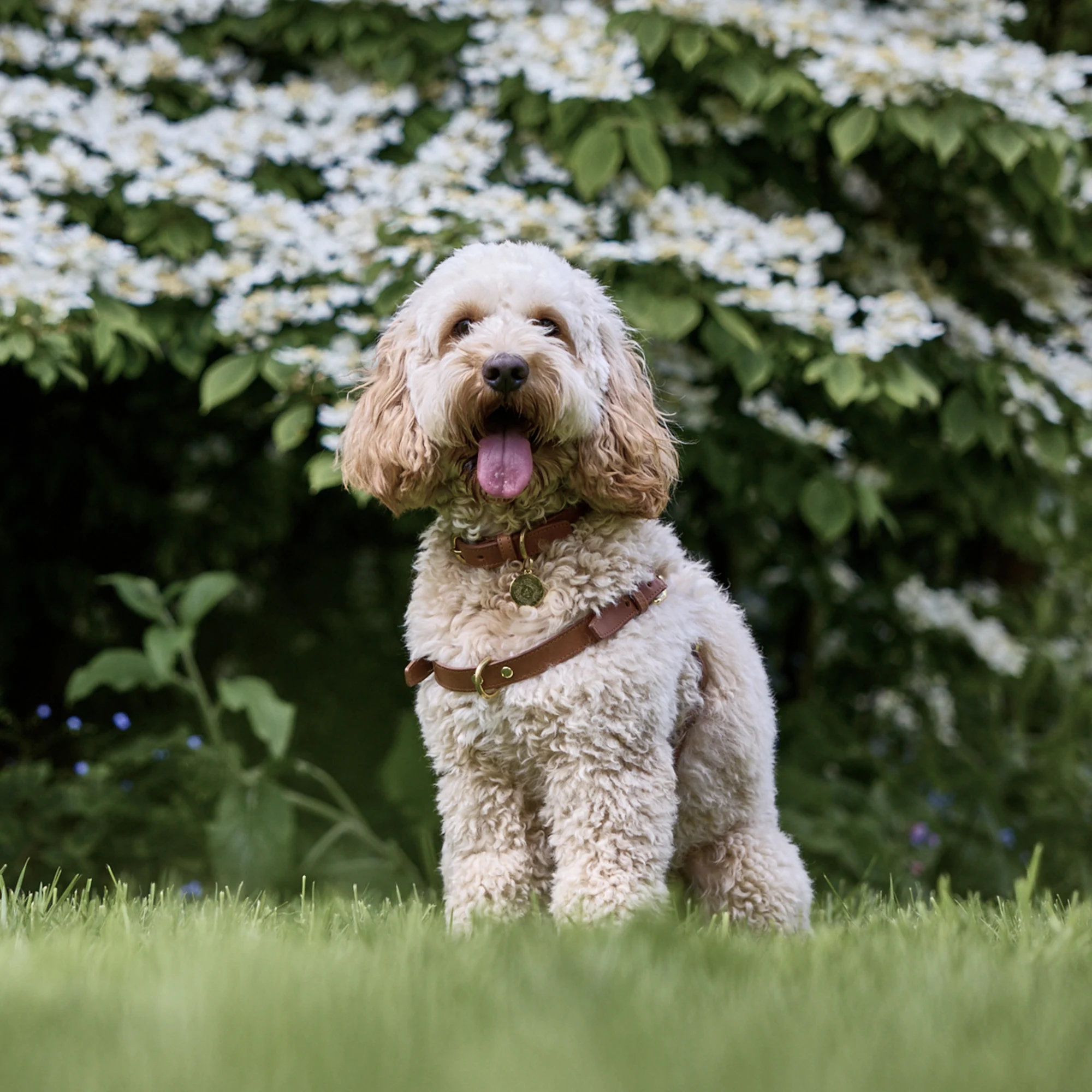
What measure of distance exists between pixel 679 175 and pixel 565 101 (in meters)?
0.45

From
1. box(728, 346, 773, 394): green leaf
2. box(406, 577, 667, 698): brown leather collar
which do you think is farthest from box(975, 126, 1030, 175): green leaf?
box(406, 577, 667, 698): brown leather collar

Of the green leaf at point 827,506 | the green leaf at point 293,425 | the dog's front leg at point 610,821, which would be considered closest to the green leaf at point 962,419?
the green leaf at point 827,506

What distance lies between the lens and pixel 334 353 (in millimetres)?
3658

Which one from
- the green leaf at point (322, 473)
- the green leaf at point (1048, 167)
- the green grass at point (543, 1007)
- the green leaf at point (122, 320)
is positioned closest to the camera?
the green grass at point (543, 1007)

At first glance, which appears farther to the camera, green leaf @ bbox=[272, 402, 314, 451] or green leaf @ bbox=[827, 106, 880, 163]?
green leaf @ bbox=[827, 106, 880, 163]

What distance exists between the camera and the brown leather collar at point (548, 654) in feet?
7.89

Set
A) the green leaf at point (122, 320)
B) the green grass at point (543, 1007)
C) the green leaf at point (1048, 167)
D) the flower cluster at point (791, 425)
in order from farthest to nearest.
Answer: the flower cluster at point (791, 425), the green leaf at point (1048, 167), the green leaf at point (122, 320), the green grass at point (543, 1007)

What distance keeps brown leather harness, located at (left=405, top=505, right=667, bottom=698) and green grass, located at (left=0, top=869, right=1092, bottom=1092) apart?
0.43 meters

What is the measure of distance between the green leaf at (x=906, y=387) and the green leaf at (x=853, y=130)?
0.59 meters

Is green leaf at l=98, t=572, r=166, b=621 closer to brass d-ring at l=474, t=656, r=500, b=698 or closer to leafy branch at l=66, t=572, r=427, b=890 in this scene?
leafy branch at l=66, t=572, r=427, b=890

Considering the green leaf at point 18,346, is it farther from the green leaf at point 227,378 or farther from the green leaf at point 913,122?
the green leaf at point 913,122

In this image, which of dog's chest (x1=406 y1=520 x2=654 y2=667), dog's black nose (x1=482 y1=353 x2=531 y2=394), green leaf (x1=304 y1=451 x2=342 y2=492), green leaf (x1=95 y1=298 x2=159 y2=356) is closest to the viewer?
dog's black nose (x1=482 y1=353 x2=531 y2=394)

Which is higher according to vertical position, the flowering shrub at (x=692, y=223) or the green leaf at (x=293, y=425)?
the flowering shrub at (x=692, y=223)

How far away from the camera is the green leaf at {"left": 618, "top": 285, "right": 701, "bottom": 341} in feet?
11.5
